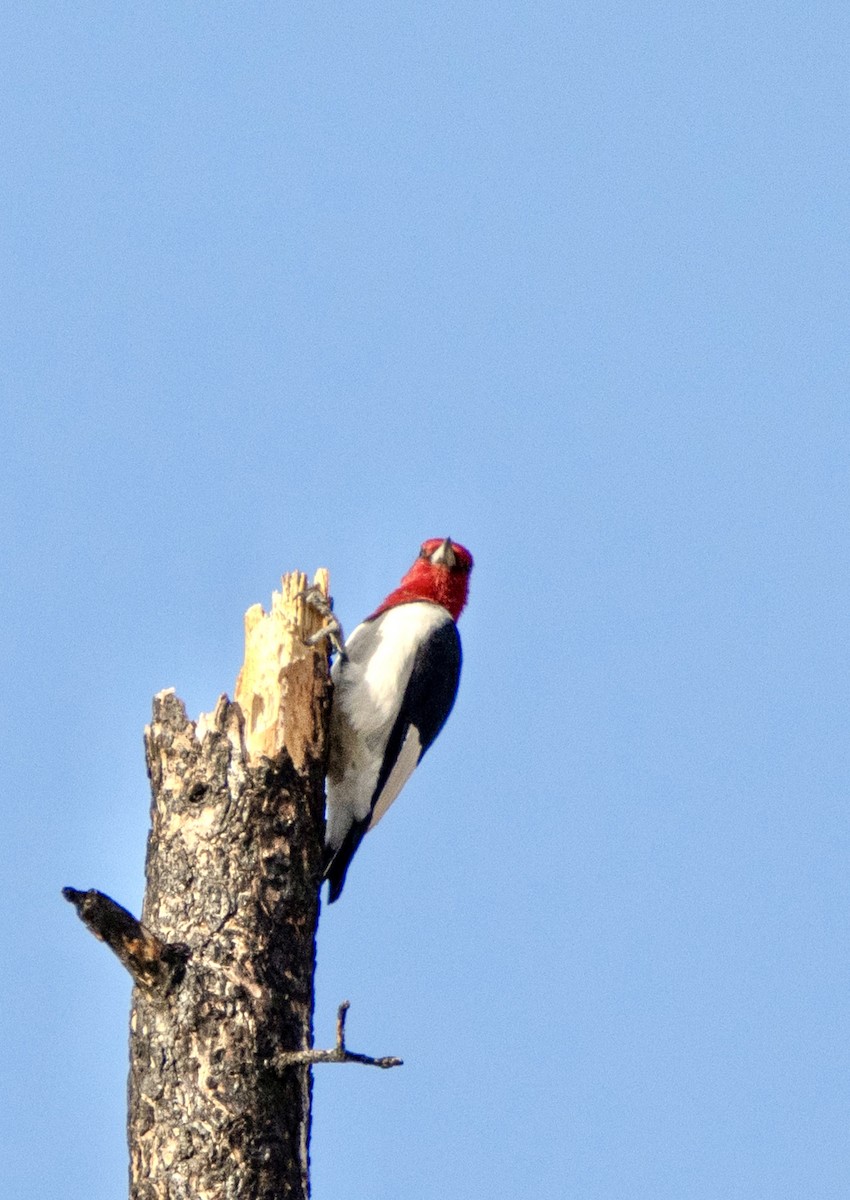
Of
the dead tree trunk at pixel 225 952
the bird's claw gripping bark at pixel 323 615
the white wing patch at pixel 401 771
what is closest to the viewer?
the dead tree trunk at pixel 225 952

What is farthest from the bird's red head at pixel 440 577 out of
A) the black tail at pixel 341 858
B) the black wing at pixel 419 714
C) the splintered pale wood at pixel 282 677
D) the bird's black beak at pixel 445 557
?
the black tail at pixel 341 858

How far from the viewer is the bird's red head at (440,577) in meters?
5.98

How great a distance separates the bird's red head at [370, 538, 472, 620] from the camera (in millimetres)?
5980

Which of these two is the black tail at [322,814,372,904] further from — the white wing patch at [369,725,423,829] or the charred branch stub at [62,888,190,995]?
the charred branch stub at [62,888,190,995]

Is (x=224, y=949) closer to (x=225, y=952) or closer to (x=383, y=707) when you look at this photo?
(x=225, y=952)

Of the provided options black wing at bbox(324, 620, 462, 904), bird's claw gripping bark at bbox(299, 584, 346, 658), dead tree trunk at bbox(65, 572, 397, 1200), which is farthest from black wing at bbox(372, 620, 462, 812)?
dead tree trunk at bbox(65, 572, 397, 1200)

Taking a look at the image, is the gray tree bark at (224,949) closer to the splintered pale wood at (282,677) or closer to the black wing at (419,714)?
the splintered pale wood at (282,677)

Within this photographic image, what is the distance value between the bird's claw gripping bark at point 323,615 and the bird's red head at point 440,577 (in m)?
0.70

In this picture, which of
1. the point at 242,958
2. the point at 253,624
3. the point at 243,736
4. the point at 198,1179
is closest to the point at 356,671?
the point at 253,624

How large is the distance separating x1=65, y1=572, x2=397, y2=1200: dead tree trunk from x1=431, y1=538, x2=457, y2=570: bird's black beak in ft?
5.06

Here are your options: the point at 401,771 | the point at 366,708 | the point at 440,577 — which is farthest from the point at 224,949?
the point at 440,577

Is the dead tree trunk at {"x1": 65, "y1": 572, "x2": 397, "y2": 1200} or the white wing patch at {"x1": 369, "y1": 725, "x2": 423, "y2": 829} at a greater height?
the white wing patch at {"x1": 369, "y1": 725, "x2": 423, "y2": 829}

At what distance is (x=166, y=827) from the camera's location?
4223 millimetres

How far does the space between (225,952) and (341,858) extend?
109 cm
